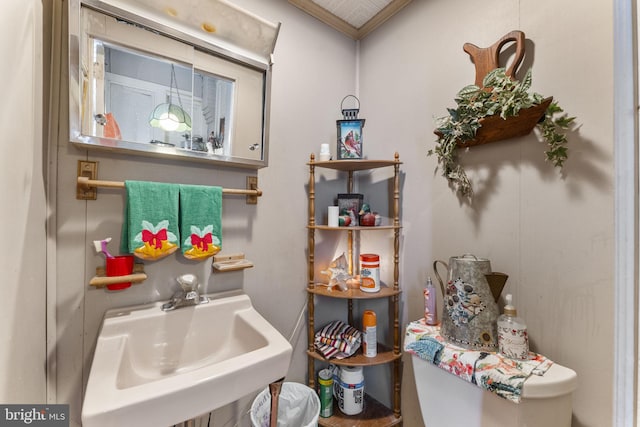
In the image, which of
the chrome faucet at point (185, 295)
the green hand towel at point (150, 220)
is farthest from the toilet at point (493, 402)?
the green hand towel at point (150, 220)

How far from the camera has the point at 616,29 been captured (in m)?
0.70

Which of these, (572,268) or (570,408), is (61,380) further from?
(572,268)

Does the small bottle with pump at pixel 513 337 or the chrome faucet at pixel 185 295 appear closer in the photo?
the small bottle with pump at pixel 513 337

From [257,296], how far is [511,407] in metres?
0.95

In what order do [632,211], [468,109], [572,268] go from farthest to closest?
[468,109], [572,268], [632,211]

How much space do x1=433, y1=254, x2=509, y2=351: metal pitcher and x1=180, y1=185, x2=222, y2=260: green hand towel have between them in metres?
0.88

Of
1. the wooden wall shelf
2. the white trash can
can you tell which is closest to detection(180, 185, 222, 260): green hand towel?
the white trash can

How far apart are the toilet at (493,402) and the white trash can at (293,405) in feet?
1.65

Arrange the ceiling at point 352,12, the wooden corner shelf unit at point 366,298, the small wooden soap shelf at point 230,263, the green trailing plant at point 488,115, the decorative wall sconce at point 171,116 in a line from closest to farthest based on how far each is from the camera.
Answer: the green trailing plant at point 488,115 < the decorative wall sconce at point 171,116 < the small wooden soap shelf at point 230,263 < the wooden corner shelf unit at point 366,298 < the ceiling at point 352,12

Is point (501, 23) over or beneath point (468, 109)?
over

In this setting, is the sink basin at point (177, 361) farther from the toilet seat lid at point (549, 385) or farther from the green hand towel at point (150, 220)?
the toilet seat lid at point (549, 385)

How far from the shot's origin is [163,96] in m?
0.94

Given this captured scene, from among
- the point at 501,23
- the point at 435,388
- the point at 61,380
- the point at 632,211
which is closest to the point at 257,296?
the point at 61,380

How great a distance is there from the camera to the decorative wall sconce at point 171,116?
0.93m
